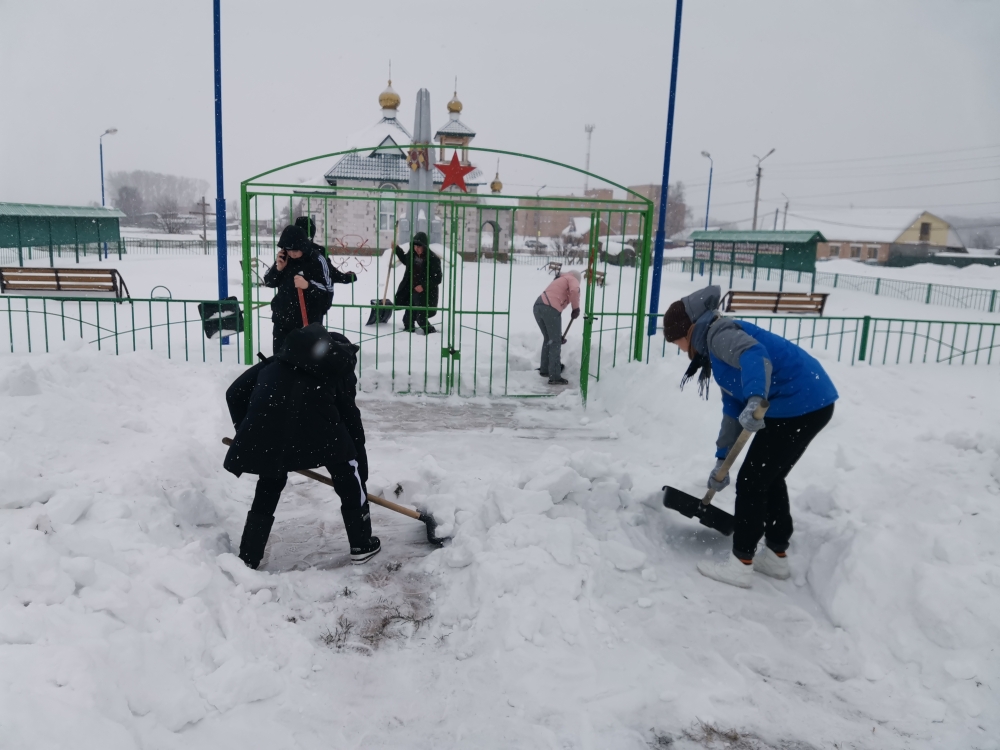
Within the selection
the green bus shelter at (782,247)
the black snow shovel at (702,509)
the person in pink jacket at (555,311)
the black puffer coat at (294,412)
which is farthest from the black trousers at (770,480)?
the green bus shelter at (782,247)

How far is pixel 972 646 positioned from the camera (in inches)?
118

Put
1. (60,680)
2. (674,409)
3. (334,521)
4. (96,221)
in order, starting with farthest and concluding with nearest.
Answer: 1. (96,221)
2. (674,409)
3. (334,521)
4. (60,680)

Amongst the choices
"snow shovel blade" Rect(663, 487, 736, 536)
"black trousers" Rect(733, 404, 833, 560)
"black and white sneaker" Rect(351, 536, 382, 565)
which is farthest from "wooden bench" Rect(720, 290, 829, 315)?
"black and white sneaker" Rect(351, 536, 382, 565)

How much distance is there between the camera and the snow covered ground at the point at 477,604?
2.52 metres

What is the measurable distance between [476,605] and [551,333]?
16.9 feet

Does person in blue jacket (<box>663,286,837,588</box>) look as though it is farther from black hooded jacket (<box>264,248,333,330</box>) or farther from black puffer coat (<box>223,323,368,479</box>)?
black hooded jacket (<box>264,248,333,330</box>)

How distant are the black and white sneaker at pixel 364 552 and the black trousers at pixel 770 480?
1960 mm

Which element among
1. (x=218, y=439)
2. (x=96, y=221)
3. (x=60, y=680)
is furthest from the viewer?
(x=96, y=221)

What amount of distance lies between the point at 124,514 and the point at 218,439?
1.95 meters

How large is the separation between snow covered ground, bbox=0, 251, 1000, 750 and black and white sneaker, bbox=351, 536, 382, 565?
0.08m

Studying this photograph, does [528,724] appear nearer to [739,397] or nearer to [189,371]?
[739,397]

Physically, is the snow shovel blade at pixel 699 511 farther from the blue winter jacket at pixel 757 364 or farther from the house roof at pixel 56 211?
the house roof at pixel 56 211

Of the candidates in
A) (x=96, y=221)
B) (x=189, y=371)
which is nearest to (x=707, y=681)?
(x=189, y=371)

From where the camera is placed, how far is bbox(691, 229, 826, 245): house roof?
2011cm
